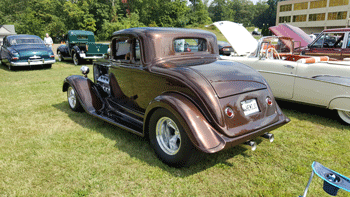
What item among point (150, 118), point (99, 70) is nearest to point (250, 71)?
point (150, 118)

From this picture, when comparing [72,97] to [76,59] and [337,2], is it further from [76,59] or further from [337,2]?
[337,2]

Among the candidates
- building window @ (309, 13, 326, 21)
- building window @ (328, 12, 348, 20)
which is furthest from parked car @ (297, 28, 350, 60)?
building window @ (309, 13, 326, 21)

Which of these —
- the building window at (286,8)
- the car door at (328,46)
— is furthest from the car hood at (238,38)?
the building window at (286,8)

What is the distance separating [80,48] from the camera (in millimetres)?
14352

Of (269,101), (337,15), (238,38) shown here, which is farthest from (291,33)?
(337,15)

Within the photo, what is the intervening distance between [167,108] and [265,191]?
1466 millimetres

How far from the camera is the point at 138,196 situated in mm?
2773

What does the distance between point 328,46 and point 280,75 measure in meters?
4.72

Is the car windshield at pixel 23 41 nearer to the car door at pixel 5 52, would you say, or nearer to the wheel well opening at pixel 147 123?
the car door at pixel 5 52

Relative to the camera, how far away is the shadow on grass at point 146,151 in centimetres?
331

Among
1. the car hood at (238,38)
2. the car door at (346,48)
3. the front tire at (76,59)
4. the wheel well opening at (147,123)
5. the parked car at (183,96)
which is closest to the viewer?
the parked car at (183,96)

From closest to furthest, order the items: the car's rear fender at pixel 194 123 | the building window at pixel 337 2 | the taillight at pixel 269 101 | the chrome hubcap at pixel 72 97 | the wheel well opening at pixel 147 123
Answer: the car's rear fender at pixel 194 123 < the wheel well opening at pixel 147 123 < the taillight at pixel 269 101 < the chrome hubcap at pixel 72 97 < the building window at pixel 337 2

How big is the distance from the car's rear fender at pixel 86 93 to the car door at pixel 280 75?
3.76 metres

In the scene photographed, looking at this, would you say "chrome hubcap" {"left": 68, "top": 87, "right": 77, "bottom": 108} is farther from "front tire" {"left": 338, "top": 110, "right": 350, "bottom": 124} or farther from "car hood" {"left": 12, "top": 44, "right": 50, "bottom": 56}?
"car hood" {"left": 12, "top": 44, "right": 50, "bottom": 56}
